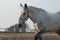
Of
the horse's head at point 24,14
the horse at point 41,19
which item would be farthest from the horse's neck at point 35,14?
the horse's head at point 24,14

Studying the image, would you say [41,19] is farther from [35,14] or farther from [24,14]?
[24,14]

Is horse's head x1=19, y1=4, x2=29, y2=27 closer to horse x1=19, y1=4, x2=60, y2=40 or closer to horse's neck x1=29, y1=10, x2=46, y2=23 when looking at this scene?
horse x1=19, y1=4, x2=60, y2=40

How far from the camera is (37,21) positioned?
8492 millimetres

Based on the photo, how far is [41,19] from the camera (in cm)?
852

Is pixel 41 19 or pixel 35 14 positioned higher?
pixel 35 14

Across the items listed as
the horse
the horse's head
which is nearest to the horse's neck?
the horse

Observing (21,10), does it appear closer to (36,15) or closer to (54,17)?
(36,15)

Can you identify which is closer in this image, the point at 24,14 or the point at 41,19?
the point at 41,19

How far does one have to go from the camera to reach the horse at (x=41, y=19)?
8.34 metres

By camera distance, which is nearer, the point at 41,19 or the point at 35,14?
the point at 41,19

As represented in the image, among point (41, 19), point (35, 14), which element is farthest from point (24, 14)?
point (41, 19)

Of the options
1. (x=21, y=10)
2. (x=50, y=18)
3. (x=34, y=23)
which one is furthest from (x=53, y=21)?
(x=21, y=10)

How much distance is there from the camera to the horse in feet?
27.3

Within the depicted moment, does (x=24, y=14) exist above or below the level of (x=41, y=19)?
above
